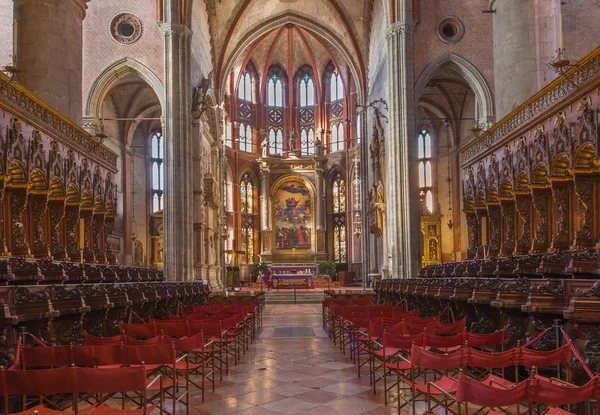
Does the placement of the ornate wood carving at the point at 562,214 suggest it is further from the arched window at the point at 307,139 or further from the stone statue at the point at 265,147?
the arched window at the point at 307,139

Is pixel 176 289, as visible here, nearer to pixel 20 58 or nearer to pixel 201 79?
pixel 20 58

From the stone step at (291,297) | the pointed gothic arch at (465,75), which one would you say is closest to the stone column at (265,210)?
the stone step at (291,297)

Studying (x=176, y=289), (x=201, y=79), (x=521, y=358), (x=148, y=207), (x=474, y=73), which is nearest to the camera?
(x=521, y=358)

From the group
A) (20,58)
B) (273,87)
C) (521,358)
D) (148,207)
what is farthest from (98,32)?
(521,358)

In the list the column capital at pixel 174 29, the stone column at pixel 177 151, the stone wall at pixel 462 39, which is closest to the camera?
the stone column at pixel 177 151

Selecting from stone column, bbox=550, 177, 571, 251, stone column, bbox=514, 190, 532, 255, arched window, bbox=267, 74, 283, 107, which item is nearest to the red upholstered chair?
stone column, bbox=550, 177, 571, 251

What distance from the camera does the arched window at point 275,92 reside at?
1794 inches

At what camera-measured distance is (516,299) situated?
675 centimetres

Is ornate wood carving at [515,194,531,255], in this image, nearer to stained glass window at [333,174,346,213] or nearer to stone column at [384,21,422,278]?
stone column at [384,21,422,278]

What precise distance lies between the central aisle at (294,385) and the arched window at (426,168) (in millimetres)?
23644

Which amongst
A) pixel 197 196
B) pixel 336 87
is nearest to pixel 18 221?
pixel 197 196

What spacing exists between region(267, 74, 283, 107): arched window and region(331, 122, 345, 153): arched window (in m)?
4.66

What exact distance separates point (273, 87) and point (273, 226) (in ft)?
35.3

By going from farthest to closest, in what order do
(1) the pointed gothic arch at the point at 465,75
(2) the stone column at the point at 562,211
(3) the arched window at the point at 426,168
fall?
(3) the arched window at the point at 426,168, (1) the pointed gothic arch at the point at 465,75, (2) the stone column at the point at 562,211
